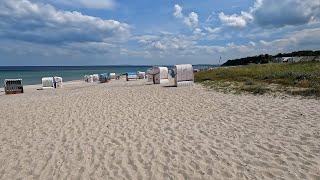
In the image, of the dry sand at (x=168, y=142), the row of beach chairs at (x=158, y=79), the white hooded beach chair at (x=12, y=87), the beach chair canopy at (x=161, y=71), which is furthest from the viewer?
the white hooded beach chair at (x=12, y=87)

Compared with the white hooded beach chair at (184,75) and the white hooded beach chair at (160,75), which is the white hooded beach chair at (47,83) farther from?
the white hooded beach chair at (184,75)

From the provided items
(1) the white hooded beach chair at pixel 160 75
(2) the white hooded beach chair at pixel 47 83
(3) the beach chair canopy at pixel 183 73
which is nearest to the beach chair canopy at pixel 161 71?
(1) the white hooded beach chair at pixel 160 75

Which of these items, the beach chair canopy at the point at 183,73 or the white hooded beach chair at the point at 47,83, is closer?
the beach chair canopy at the point at 183,73

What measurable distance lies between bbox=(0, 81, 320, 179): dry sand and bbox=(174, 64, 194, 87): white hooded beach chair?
9.82m

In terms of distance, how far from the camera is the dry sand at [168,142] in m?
5.73

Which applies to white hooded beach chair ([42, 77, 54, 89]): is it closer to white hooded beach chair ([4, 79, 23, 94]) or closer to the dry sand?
white hooded beach chair ([4, 79, 23, 94])

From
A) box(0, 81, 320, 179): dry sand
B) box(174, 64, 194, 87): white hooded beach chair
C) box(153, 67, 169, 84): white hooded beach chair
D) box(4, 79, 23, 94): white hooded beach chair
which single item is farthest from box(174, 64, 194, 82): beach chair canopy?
box(4, 79, 23, 94): white hooded beach chair

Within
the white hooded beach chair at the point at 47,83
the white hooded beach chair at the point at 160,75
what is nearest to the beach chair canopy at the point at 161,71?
the white hooded beach chair at the point at 160,75

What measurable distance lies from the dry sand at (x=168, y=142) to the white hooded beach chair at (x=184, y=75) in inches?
387

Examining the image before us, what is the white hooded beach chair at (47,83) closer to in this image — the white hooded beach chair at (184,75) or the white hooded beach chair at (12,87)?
the white hooded beach chair at (12,87)

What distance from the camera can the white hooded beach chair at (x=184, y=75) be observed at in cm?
2212

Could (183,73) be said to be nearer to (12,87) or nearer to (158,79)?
(158,79)

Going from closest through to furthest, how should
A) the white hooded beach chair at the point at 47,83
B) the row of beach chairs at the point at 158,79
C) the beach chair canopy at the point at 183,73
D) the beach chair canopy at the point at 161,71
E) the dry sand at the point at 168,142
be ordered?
the dry sand at the point at 168,142 → the beach chair canopy at the point at 183,73 → the row of beach chairs at the point at 158,79 → the beach chair canopy at the point at 161,71 → the white hooded beach chair at the point at 47,83

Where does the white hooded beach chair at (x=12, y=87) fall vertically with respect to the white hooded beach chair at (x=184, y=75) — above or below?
below
